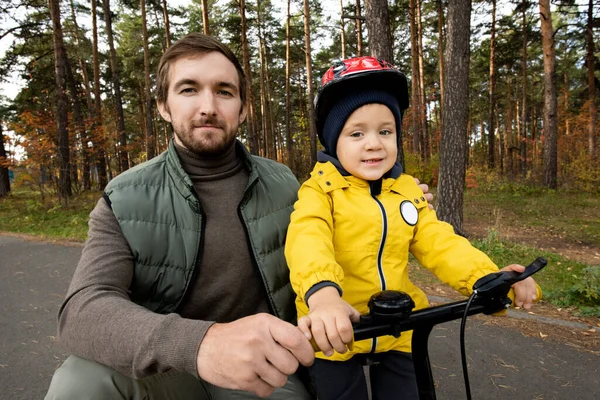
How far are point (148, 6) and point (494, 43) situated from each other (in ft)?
65.6

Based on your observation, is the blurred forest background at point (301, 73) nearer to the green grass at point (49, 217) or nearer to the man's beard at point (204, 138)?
the green grass at point (49, 217)

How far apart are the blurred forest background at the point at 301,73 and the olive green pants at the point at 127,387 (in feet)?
22.0

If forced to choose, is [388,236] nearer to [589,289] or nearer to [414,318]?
[414,318]

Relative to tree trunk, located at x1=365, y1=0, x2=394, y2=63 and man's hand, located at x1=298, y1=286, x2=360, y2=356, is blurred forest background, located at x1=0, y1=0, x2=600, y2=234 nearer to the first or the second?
tree trunk, located at x1=365, y1=0, x2=394, y2=63

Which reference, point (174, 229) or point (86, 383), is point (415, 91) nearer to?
point (174, 229)

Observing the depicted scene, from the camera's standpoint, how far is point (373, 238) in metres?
1.84

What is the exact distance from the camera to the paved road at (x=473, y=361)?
3125mm

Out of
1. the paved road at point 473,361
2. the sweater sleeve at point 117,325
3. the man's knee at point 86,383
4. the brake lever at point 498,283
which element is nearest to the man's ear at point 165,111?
the sweater sleeve at point 117,325

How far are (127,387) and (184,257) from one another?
597mm

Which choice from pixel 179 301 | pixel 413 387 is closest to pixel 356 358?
pixel 413 387

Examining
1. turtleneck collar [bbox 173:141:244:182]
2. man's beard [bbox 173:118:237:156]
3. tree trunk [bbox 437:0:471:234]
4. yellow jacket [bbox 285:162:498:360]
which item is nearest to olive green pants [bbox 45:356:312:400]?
yellow jacket [bbox 285:162:498:360]

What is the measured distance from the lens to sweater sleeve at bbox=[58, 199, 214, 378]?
1.09m

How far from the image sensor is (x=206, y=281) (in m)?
1.94

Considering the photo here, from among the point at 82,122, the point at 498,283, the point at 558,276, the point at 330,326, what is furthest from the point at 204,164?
the point at 82,122
